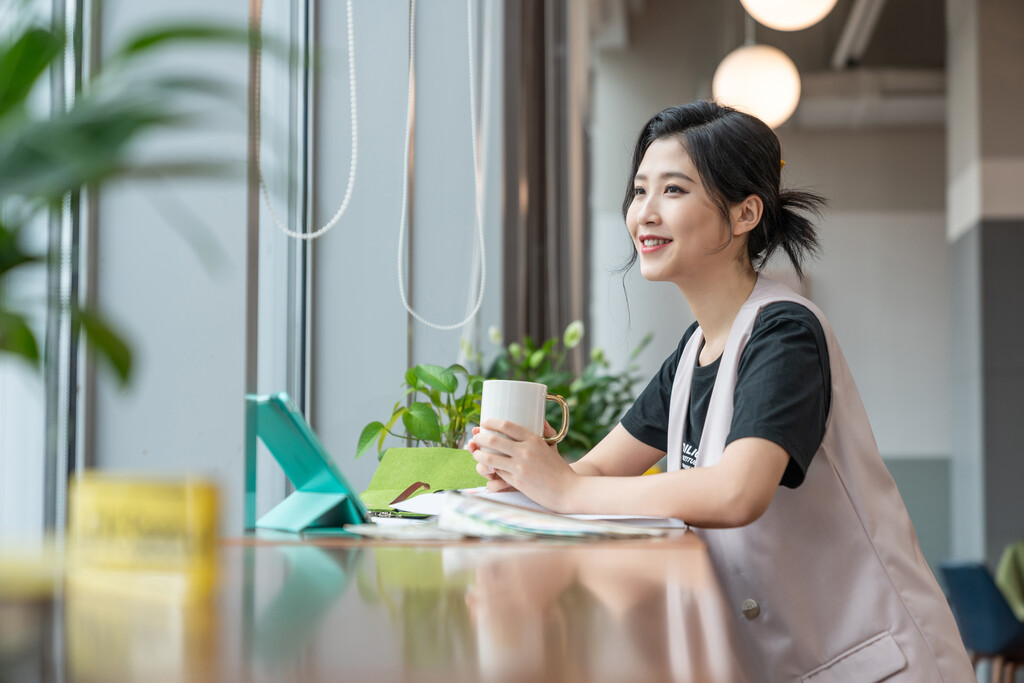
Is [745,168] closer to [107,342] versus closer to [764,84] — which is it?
[107,342]

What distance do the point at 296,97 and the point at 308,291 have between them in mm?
389

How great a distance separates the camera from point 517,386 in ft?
3.79

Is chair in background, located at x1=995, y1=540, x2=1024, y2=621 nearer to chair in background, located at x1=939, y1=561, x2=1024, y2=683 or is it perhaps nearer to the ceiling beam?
chair in background, located at x1=939, y1=561, x2=1024, y2=683

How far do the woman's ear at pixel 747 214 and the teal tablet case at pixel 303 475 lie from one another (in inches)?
27.1

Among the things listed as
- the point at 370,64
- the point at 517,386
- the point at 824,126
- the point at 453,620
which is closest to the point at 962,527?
the point at 824,126

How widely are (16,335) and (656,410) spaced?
1.32m

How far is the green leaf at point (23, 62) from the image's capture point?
333 millimetres

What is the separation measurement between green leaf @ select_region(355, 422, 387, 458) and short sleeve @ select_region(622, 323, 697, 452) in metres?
0.40

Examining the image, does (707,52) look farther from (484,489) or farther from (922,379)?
(484,489)

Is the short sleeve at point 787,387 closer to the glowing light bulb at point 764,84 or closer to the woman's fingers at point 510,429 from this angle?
the woman's fingers at point 510,429

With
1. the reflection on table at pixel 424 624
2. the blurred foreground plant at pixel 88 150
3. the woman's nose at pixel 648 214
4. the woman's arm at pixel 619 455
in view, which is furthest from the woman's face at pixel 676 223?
the blurred foreground plant at pixel 88 150

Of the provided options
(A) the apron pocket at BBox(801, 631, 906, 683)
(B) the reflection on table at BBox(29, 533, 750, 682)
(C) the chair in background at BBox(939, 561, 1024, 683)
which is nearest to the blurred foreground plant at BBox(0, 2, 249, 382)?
(B) the reflection on table at BBox(29, 533, 750, 682)

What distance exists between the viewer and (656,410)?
1.55 meters

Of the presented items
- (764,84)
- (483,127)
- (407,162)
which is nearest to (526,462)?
(407,162)
